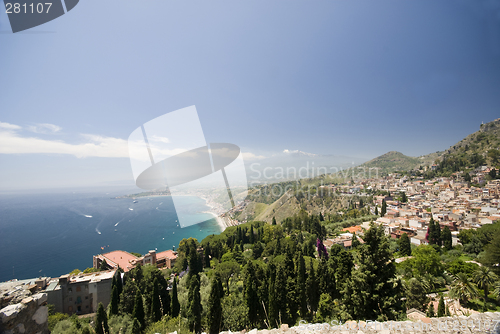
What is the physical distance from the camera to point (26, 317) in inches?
82.7

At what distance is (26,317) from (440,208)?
3894 centimetres

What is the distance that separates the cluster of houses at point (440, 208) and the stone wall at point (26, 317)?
20873 millimetres

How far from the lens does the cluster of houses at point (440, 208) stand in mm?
20438

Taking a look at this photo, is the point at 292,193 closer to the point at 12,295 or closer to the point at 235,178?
the point at 235,178

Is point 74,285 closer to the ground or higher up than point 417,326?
closer to the ground

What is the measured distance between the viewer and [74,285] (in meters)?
10.3

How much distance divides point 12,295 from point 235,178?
678 centimetres

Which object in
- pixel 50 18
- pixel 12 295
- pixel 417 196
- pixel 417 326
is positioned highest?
pixel 50 18

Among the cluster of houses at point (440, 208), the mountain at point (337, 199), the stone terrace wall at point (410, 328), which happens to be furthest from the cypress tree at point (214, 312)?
the mountain at point (337, 199)

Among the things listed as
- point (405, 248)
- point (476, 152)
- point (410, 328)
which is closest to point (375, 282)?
point (410, 328)

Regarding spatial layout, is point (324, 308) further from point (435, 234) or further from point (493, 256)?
point (435, 234)

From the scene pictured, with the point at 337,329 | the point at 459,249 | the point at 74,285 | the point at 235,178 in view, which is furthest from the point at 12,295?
the point at 459,249

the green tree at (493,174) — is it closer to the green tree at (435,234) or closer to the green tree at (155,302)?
the green tree at (435,234)

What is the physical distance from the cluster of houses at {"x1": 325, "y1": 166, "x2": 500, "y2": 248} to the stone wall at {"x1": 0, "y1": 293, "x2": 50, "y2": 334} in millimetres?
20873
